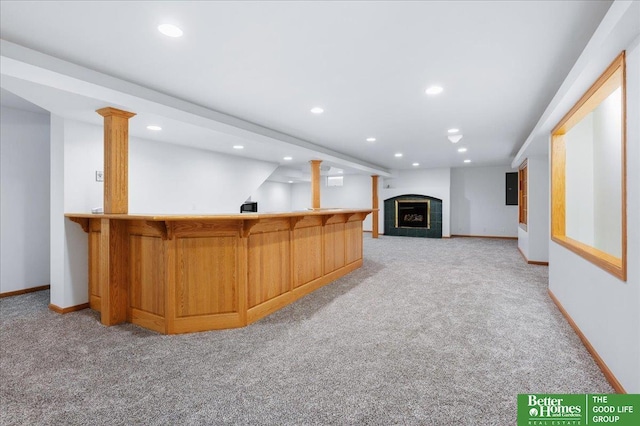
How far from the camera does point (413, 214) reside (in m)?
11.5

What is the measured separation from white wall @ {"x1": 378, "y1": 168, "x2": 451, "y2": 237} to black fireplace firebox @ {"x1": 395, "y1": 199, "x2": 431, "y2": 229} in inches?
14.3

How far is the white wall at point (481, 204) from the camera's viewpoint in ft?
34.6

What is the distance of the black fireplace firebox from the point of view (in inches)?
442

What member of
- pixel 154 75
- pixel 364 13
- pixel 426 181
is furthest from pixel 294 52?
pixel 426 181

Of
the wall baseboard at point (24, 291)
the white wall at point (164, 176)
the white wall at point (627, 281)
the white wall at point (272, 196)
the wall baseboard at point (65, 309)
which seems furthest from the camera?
the white wall at point (272, 196)

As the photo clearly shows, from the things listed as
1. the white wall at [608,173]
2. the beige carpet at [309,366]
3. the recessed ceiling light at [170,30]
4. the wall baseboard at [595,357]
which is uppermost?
the recessed ceiling light at [170,30]

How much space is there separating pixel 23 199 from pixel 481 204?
1167cm

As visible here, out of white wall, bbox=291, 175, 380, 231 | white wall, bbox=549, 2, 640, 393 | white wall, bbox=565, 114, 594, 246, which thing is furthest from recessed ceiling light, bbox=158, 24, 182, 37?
white wall, bbox=291, 175, 380, 231

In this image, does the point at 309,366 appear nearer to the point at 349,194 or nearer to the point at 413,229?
the point at 413,229

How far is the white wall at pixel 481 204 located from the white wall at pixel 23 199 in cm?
1102

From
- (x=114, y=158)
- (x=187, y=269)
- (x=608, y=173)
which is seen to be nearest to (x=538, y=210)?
(x=608, y=173)

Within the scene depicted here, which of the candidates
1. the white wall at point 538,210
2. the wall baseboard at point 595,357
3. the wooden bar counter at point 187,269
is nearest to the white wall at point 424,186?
the white wall at point 538,210

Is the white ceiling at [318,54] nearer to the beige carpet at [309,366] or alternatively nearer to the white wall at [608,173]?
the white wall at [608,173]

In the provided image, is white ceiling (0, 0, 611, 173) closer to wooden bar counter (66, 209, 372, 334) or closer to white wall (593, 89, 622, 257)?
white wall (593, 89, 622, 257)
